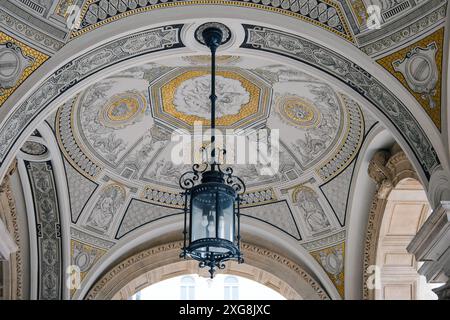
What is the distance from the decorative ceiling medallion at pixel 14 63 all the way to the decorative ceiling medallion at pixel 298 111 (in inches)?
169

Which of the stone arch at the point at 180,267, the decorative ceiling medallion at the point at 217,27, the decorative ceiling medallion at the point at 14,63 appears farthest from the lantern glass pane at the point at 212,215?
the stone arch at the point at 180,267

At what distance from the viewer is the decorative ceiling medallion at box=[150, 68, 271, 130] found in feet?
36.1

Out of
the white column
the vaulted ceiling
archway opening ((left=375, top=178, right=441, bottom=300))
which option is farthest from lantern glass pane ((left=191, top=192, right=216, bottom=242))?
archway opening ((left=375, top=178, right=441, bottom=300))

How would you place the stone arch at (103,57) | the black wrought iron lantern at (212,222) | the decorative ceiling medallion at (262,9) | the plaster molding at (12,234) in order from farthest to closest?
the plaster molding at (12,234) → the decorative ceiling medallion at (262,9) → the stone arch at (103,57) → the black wrought iron lantern at (212,222)

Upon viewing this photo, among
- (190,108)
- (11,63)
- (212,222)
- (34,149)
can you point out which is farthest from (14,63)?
(190,108)

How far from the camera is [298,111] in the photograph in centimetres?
1149

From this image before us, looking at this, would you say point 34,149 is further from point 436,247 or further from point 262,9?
point 436,247

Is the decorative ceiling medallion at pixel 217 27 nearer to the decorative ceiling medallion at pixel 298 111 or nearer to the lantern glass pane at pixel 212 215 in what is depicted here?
the lantern glass pane at pixel 212 215

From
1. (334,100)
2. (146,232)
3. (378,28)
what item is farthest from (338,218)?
(378,28)

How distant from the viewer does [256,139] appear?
39.9ft

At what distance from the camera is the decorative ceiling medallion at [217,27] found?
27.9ft

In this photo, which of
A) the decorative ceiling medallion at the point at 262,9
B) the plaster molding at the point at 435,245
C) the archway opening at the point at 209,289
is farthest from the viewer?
the archway opening at the point at 209,289

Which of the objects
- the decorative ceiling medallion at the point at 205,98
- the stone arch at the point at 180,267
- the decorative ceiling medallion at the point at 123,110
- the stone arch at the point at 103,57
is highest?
the decorative ceiling medallion at the point at 205,98

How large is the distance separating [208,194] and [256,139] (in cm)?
495
